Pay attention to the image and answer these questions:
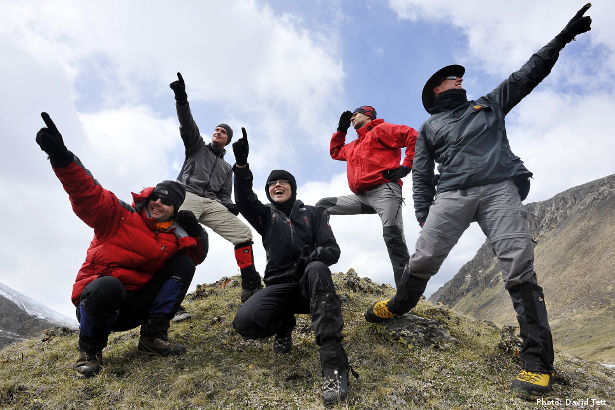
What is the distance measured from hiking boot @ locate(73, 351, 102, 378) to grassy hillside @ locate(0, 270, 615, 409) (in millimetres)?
117

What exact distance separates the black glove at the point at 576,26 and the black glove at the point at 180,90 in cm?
573

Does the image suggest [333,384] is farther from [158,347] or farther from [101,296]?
[101,296]

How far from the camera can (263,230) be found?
511 centimetres

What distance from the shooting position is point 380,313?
5750 mm

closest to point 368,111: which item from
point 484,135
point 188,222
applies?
point 484,135

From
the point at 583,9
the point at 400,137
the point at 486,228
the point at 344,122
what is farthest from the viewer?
the point at 344,122

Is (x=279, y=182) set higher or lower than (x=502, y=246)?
higher

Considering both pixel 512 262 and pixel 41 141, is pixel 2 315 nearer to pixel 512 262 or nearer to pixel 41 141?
pixel 41 141

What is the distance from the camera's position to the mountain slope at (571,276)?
1817 inches

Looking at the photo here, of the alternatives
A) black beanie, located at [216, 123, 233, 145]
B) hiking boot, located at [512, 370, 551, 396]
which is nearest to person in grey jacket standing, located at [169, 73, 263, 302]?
black beanie, located at [216, 123, 233, 145]

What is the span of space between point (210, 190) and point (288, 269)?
3187 mm

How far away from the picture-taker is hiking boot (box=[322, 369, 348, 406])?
3670mm

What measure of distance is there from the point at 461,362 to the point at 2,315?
1482 centimetres

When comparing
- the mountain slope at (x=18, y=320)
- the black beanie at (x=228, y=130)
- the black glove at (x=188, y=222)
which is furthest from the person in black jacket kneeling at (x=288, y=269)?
the mountain slope at (x=18, y=320)
